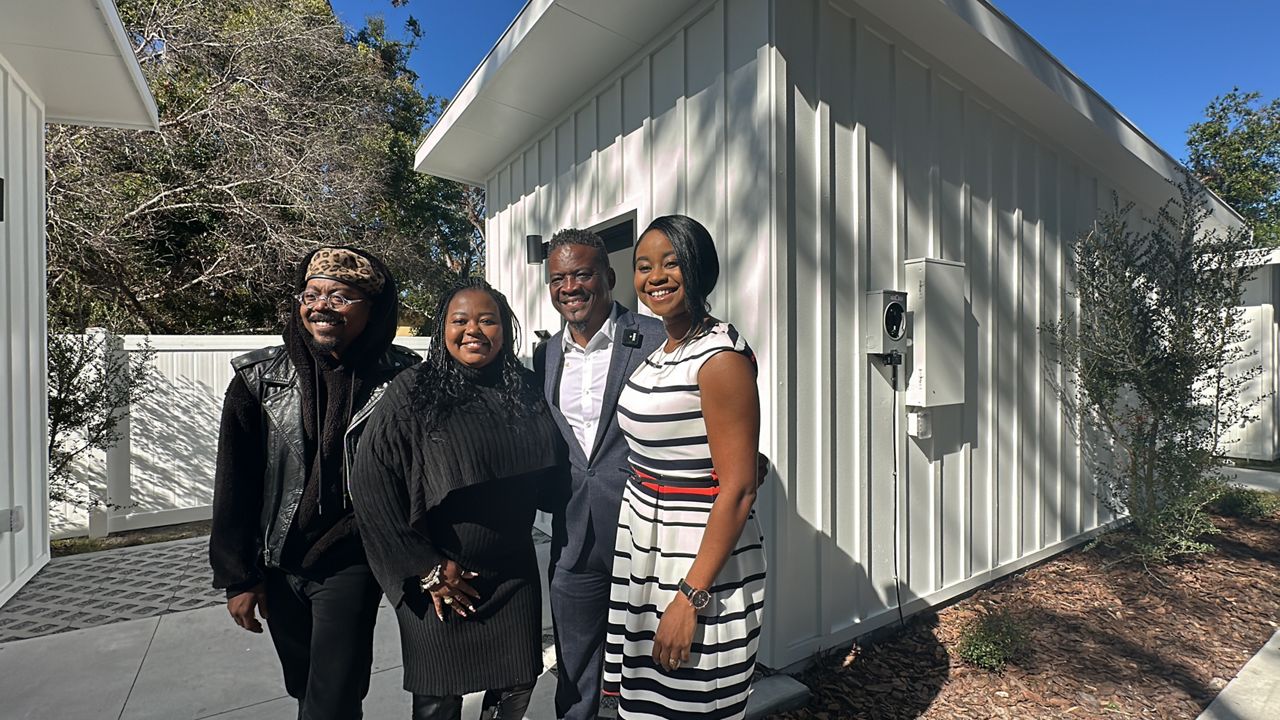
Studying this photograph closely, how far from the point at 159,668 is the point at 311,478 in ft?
6.93

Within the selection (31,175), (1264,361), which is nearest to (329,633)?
(31,175)

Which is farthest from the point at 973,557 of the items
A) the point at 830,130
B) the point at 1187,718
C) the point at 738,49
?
the point at 738,49

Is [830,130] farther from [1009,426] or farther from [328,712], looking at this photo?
[328,712]

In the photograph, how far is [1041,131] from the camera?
12.9 ft

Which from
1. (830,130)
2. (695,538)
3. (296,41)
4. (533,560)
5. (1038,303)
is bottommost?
(533,560)

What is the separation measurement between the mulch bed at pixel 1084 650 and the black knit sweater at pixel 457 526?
1.41m

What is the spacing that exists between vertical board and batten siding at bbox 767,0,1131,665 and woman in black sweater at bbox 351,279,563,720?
1333 mm

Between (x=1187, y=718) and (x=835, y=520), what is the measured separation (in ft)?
5.02

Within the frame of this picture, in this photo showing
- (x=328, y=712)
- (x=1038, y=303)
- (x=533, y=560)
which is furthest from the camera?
(x=1038, y=303)

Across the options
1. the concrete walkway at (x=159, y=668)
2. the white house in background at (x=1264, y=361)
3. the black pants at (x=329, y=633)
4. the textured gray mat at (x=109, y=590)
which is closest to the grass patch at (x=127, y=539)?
the textured gray mat at (x=109, y=590)

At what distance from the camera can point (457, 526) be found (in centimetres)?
147

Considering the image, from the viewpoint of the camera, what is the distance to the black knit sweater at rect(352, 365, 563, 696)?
4.62 ft

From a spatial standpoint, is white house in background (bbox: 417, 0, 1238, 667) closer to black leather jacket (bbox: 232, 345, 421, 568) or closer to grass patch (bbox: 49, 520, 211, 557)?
black leather jacket (bbox: 232, 345, 421, 568)

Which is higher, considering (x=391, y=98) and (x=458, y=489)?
(x=391, y=98)
